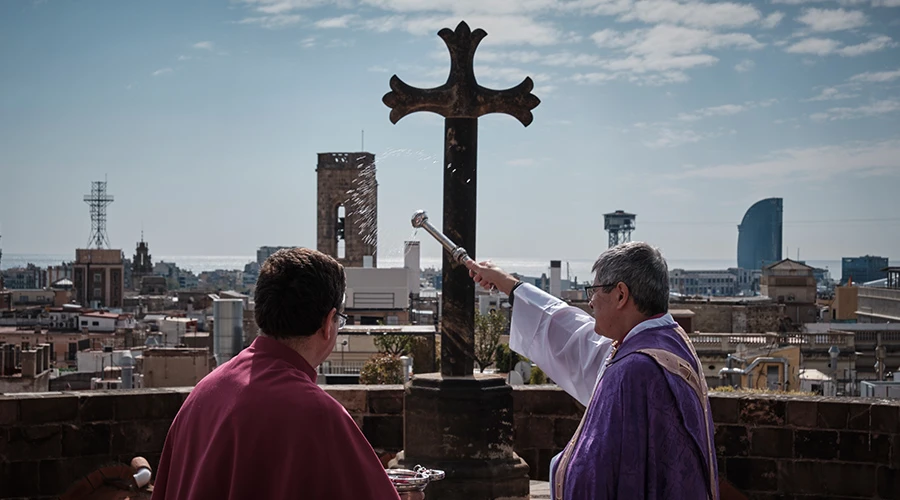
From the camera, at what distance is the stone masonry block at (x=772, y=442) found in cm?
676

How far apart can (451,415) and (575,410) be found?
5.46 ft

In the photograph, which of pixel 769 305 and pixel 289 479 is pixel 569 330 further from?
pixel 769 305

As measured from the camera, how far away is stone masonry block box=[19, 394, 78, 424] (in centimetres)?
660

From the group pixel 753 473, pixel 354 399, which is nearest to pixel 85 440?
pixel 354 399

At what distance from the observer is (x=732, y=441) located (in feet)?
22.5

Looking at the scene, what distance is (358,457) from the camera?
2.50m

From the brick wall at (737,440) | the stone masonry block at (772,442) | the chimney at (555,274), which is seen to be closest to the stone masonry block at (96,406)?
the brick wall at (737,440)

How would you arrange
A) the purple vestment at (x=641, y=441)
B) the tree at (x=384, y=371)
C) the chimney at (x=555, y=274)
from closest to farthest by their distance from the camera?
the purple vestment at (x=641, y=441) < the tree at (x=384, y=371) < the chimney at (x=555, y=274)

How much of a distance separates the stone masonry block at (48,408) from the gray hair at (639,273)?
4326 millimetres

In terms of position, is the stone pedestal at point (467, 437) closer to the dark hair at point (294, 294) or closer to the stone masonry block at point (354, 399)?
the stone masonry block at point (354, 399)

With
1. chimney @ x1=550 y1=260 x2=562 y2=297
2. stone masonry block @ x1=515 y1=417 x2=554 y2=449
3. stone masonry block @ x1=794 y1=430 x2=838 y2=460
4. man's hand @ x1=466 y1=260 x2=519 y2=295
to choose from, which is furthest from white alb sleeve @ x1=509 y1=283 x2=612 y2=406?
chimney @ x1=550 y1=260 x2=562 y2=297

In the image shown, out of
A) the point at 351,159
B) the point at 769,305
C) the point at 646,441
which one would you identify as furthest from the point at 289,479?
the point at 351,159

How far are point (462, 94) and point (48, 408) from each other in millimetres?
3070

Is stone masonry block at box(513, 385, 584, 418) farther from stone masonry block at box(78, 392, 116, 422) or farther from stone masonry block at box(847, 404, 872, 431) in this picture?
stone masonry block at box(78, 392, 116, 422)
